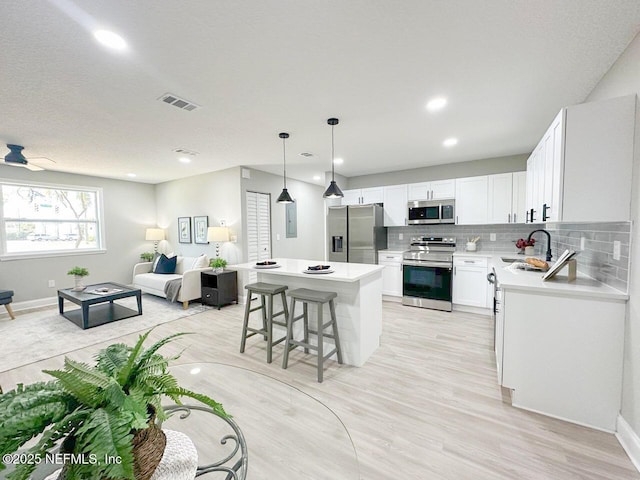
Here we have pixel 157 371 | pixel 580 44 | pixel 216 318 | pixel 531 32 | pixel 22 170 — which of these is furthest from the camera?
pixel 22 170

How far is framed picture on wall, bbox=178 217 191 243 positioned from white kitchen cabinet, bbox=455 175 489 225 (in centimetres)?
543

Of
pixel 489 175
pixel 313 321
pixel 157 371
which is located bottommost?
pixel 313 321

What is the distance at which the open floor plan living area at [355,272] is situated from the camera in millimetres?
1051

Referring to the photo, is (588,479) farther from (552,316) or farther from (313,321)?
(313,321)

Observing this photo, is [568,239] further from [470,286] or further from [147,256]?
[147,256]

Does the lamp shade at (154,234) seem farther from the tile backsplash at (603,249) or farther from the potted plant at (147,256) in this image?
the tile backsplash at (603,249)

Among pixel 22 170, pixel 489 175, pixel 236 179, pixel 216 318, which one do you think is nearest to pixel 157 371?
pixel 216 318

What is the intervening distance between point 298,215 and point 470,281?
148 inches

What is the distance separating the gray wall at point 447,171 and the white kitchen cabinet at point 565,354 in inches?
133

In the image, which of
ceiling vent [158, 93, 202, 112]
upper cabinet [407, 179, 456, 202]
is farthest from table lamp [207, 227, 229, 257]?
upper cabinet [407, 179, 456, 202]

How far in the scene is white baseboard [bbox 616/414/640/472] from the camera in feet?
4.97

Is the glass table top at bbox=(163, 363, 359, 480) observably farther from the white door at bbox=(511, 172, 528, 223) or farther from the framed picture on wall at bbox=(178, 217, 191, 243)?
the framed picture on wall at bbox=(178, 217, 191, 243)

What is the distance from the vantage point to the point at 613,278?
6.25 ft

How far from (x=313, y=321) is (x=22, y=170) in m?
5.98
